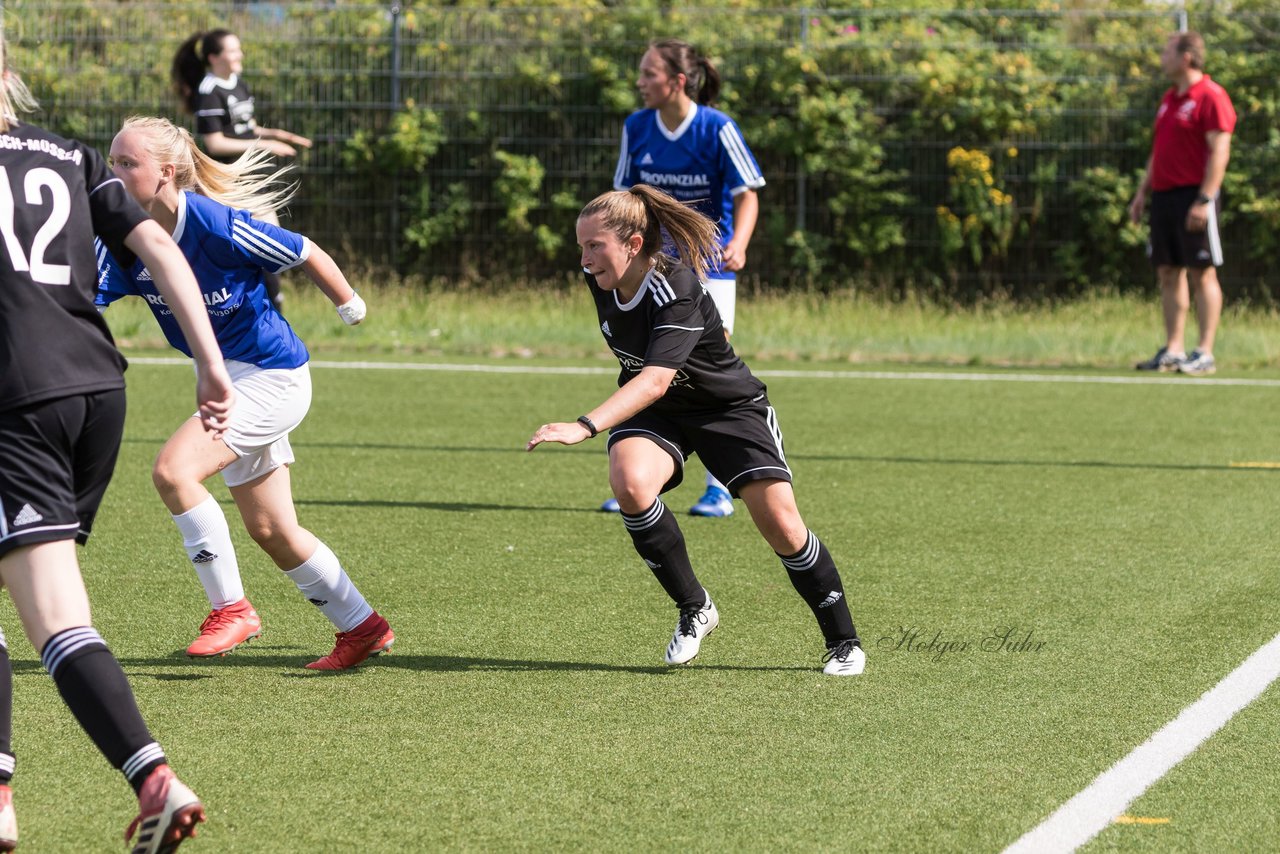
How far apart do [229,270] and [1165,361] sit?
937 cm

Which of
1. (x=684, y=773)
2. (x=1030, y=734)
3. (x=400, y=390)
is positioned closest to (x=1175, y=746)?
(x=1030, y=734)

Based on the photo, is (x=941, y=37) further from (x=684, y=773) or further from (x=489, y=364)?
(x=684, y=773)

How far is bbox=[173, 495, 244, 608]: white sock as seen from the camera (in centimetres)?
505

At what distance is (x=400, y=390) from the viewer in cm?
1159

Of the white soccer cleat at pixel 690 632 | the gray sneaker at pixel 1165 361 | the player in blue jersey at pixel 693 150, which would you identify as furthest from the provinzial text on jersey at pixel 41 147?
the gray sneaker at pixel 1165 361

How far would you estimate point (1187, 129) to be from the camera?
12305mm

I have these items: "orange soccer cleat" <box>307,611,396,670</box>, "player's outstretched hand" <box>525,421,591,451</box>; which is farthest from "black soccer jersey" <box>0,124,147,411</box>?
"orange soccer cleat" <box>307,611,396,670</box>

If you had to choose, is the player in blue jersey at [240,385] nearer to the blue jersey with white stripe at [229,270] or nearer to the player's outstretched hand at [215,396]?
the blue jersey with white stripe at [229,270]

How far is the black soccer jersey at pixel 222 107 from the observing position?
40.1ft

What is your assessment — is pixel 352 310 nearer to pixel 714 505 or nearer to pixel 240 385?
pixel 240 385

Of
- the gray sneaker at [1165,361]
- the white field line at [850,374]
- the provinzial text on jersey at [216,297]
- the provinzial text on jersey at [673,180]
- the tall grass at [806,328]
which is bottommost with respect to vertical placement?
the tall grass at [806,328]

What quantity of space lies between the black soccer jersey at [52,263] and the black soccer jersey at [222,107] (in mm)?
9139

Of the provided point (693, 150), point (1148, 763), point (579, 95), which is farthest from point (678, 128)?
point (579, 95)

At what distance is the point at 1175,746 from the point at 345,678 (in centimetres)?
228
